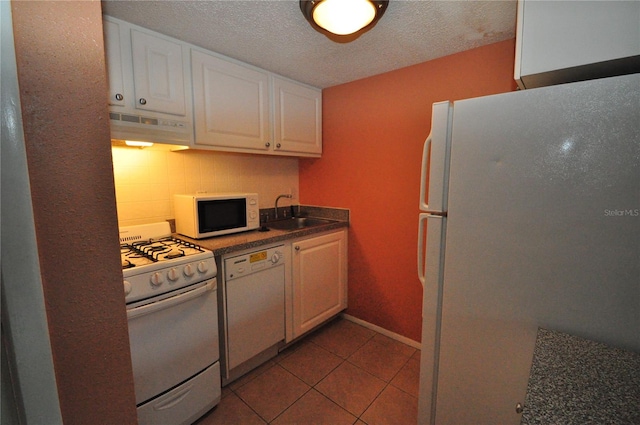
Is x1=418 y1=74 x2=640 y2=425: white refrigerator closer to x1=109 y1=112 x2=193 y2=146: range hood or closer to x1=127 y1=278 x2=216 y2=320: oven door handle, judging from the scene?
x1=127 y1=278 x2=216 y2=320: oven door handle

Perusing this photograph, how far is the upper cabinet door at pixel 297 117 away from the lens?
2168 millimetres

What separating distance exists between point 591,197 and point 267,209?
2.22 metres

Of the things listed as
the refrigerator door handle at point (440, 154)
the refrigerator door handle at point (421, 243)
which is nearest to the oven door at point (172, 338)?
the refrigerator door handle at point (421, 243)

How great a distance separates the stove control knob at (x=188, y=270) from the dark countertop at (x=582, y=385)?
1.39 metres

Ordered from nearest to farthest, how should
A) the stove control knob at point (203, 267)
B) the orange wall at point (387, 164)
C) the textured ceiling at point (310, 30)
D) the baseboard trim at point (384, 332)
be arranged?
the textured ceiling at point (310, 30), the stove control knob at point (203, 267), the orange wall at point (387, 164), the baseboard trim at point (384, 332)

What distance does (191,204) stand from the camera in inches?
69.4

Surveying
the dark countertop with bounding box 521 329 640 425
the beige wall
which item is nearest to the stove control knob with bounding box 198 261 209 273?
the beige wall

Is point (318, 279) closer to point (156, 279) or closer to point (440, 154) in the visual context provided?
point (156, 279)

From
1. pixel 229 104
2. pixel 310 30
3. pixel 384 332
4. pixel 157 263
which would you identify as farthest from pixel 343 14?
pixel 384 332

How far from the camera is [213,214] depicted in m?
1.85

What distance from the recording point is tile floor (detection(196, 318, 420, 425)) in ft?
5.11

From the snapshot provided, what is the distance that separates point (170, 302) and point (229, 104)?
1310 mm

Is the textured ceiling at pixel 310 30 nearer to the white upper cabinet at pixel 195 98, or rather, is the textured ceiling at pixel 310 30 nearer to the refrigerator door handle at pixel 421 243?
the white upper cabinet at pixel 195 98

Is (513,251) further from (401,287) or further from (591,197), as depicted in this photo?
(401,287)
